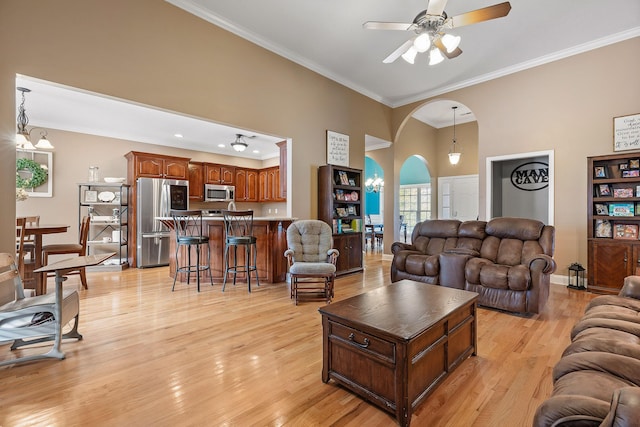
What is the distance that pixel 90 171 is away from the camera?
5711 millimetres

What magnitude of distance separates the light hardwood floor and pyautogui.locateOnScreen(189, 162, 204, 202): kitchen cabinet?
4289 millimetres

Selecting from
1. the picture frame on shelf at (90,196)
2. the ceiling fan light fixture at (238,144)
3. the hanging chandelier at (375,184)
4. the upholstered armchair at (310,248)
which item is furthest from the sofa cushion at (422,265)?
the picture frame on shelf at (90,196)

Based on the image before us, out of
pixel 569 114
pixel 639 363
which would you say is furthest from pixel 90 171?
pixel 569 114

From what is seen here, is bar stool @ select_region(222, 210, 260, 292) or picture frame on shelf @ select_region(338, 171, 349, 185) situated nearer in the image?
bar stool @ select_region(222, 210, 260, 292)

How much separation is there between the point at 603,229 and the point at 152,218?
7.68 meters

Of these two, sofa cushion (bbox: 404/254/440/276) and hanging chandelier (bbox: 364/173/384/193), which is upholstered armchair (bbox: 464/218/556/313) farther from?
hanging chandelier (bbox: 364/173/384/193)

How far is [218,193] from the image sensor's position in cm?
762

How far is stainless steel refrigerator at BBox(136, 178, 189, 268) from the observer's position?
5.74 metres

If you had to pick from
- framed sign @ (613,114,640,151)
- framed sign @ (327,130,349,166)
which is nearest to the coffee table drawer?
framed sign @ (327,130,349,166)

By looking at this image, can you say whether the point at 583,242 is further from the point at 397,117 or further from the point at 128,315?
the point at 128,315

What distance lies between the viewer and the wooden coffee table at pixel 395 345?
1528 mm

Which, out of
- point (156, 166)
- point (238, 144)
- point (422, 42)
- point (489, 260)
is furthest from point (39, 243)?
point (489, 260)

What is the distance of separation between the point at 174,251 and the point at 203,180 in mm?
3168

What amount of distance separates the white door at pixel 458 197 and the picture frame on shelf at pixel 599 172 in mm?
3369
